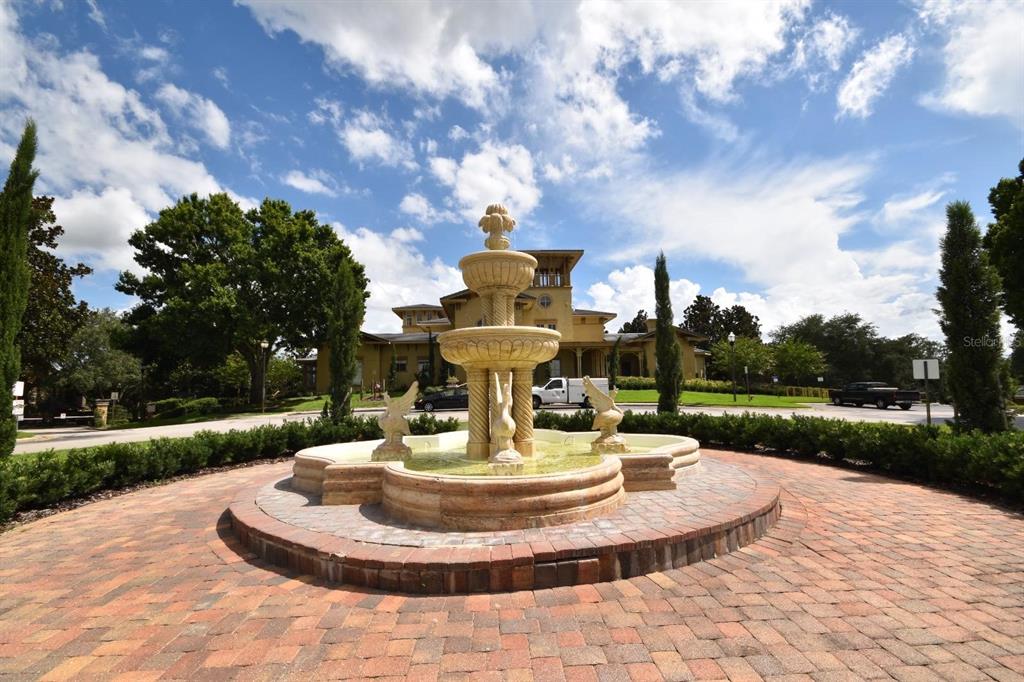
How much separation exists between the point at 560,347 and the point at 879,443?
1295 inches

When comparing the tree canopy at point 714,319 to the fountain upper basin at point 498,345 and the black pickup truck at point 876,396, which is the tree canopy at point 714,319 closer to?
the black pickup truck at point 876,396

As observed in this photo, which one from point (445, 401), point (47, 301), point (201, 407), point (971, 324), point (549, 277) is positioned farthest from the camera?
point (549, 277)

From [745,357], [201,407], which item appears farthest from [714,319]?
[201,407]

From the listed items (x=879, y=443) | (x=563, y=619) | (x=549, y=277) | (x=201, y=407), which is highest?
(x=549, y=277)

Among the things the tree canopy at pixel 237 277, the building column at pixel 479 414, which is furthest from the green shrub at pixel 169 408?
the building column at pixel 479 414

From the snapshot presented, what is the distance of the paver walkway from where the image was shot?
9.41 feet

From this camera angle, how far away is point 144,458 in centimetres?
886

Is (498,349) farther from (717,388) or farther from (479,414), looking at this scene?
(717,388)

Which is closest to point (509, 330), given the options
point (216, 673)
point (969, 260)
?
point (216, 673)

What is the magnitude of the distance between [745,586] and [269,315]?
104 ft

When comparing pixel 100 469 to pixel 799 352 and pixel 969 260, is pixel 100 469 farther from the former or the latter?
pixel 799 352

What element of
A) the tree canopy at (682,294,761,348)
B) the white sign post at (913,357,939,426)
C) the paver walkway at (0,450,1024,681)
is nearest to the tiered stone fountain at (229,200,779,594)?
the paver walkway at (0,450,1024,681)

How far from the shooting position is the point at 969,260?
9.37m

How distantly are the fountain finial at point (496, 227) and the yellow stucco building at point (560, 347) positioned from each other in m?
29.7
